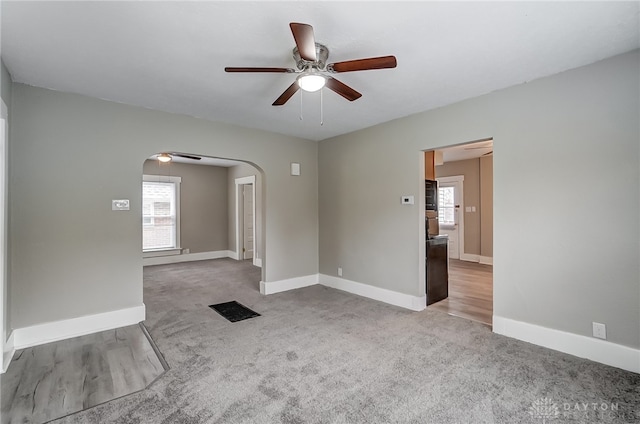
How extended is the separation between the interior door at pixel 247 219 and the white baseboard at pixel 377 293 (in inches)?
129

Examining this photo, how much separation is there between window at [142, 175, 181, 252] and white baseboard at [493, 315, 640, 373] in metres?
7.07

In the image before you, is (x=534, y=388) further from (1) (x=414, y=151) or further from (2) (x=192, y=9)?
(2) (x=192, y=9)

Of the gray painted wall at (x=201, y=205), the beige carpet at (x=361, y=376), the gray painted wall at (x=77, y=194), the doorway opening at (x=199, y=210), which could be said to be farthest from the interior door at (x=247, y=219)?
the beige carpet at (x=361, y=376)

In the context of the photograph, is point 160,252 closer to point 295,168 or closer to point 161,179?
point 161,179

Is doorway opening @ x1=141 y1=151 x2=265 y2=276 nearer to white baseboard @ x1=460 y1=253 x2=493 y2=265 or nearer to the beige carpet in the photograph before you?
the beige carpet

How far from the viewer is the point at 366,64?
79.3 inches

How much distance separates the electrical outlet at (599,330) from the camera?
2.51 m

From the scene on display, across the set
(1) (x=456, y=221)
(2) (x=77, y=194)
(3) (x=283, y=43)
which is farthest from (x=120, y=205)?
(1) (x=456, y=221)

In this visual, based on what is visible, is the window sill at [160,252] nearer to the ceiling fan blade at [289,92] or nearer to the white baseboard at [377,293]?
the white baseboard at [377,293]

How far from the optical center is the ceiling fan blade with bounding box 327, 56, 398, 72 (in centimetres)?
196

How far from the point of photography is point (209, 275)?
603 cm

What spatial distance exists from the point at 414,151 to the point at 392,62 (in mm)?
2069

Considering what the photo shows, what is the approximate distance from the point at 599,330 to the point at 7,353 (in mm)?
5094

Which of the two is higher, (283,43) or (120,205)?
(283,43)
